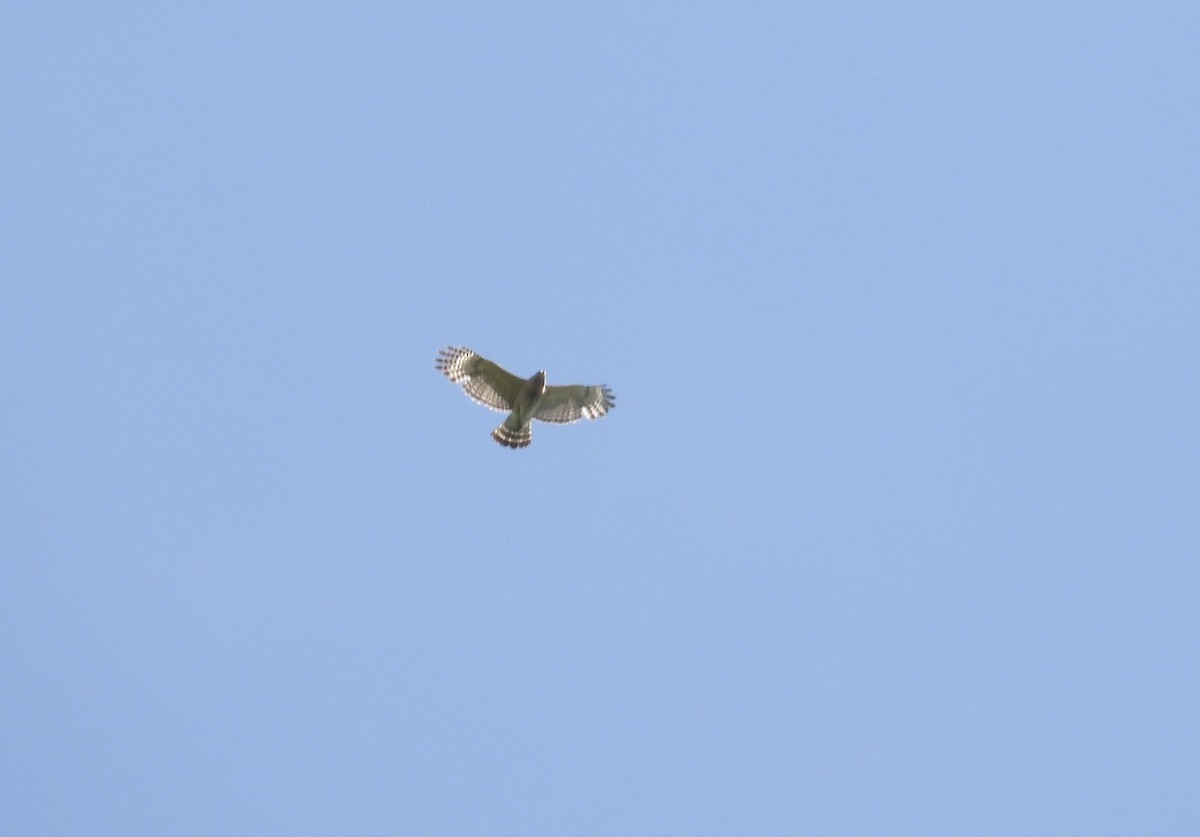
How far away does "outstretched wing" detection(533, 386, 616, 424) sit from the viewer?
29.3 metres

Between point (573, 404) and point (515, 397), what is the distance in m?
0.89

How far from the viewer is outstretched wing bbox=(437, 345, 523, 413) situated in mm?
29250

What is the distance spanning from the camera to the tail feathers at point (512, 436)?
29.5 metres

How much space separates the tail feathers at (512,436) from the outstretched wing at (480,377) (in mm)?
367

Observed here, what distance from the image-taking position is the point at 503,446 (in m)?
29.5

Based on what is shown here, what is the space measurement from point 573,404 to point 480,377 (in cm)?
147

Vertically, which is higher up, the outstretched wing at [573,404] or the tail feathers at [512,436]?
the outstretched wing at [573,404]

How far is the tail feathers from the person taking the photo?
96.9ft

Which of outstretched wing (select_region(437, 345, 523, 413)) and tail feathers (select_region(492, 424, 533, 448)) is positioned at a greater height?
outstretched wing (select_region(437, 345, 523, 413))

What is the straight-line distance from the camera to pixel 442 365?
1156 inches

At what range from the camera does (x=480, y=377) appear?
1163 inches

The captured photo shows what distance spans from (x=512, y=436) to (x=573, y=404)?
1050 mm

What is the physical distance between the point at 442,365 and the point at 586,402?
88.8 inches

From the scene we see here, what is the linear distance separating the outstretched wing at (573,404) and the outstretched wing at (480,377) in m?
0.49
